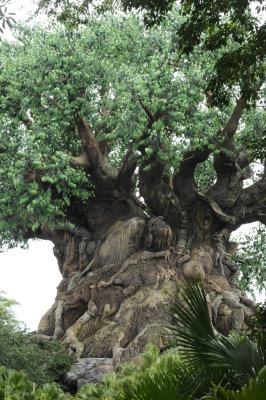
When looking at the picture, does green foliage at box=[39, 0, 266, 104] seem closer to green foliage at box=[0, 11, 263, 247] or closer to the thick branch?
green foliage at box=[0, 11, 263, 247]

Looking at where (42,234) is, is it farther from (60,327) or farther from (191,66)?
(191,66)

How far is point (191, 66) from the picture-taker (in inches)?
728

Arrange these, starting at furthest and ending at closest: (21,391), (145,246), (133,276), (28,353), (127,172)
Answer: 1. (145,246)
2. (127,172)
3. (133,276)
4. (28,353)
5. (21,391)

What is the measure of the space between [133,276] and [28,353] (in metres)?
4.62

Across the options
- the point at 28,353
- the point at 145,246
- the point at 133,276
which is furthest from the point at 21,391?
the point at 145,246

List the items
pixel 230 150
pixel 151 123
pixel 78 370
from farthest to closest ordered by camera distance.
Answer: pixel 230 150
pixel 151 123
pixel 78 370

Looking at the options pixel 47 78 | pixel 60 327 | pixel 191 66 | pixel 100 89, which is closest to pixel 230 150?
pixel 191 66

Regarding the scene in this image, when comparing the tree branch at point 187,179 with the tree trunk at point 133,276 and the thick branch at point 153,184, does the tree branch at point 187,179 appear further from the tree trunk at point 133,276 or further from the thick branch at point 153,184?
the thick branch at point 153,184

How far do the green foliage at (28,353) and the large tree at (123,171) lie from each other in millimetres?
1024

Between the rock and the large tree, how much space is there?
697 mm

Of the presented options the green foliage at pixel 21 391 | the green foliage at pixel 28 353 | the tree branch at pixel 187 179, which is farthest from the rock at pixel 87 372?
the tree branch at pixel 187 179

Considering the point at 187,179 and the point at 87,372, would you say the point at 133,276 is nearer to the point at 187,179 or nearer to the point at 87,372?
the point at 187,179

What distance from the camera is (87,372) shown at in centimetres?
1691

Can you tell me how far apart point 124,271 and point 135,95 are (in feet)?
16.9
